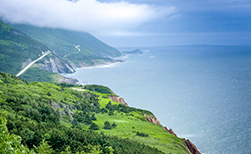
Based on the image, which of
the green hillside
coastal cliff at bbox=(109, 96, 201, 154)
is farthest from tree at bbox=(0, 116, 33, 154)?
coastal cliff at bbox=(109, 96, 201, 154)

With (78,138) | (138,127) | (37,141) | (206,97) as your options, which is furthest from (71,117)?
(206,97)

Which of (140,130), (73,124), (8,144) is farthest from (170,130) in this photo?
(8,144)

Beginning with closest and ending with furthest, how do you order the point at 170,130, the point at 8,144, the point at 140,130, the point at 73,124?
the point at 8,144 → the point at 73,124 → the point at 140,130 → the point at 170,130

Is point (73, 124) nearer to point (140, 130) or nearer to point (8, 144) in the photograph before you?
point (140, 130)

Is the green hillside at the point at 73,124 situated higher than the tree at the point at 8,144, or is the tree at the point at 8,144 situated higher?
the tree at the point at 8,144

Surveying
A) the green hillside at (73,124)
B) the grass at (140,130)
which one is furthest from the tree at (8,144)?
the grass at (140,130)

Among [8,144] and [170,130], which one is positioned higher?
[8,144]

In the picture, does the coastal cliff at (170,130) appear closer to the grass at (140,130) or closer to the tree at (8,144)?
the grass at (140,130)

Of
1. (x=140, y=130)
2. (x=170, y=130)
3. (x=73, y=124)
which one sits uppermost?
(x=73, y=124)
